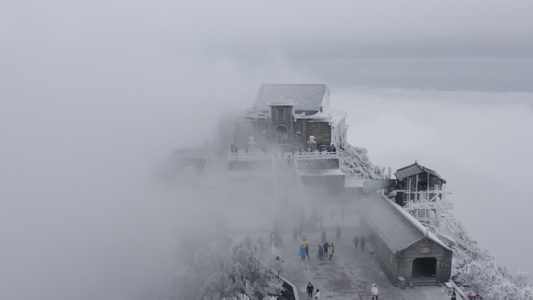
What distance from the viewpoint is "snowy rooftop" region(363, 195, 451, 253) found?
20.9 m

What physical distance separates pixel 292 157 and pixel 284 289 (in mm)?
13352

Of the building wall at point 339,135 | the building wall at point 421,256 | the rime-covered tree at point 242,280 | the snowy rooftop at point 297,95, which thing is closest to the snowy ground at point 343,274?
the building wall at point 421,256

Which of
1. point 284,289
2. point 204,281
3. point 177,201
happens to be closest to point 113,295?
point 177,201

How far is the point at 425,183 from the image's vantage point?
102 ft

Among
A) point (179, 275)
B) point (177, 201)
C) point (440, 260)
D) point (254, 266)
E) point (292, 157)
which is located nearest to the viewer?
point (254, 266)

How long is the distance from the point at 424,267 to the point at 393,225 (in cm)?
229

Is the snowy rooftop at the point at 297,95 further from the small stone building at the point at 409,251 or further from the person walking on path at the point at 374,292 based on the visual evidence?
the person walking on path at the point at 374,292

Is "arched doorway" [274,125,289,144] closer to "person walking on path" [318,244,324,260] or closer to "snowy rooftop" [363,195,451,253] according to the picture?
"snowy rooftop" [363,195,451,253]

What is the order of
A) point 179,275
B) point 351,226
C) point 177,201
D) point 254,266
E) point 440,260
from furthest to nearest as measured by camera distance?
point 177,201 → point 351,226 → point 179,275 → point 440,260 → point 254,266

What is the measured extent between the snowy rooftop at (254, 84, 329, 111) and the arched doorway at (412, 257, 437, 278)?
18.1 metres

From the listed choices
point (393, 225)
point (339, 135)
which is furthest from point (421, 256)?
point (339, 135)

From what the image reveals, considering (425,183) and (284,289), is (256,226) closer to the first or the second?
(284,289)

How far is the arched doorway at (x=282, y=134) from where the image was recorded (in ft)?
120

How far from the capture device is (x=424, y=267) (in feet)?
72.7
